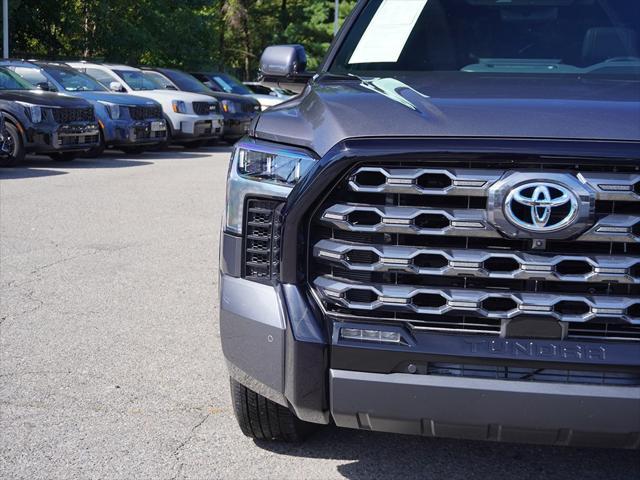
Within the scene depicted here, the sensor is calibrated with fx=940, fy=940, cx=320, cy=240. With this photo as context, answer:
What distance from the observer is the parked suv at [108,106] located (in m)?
16.5

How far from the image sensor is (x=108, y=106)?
16.9 meters

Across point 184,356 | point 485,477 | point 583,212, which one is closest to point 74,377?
point 184,356

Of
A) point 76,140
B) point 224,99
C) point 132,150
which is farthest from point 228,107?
point 76,140

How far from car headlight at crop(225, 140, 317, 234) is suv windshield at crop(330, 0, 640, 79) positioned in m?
1.13

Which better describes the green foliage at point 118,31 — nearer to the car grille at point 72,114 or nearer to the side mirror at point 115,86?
the side mirror at point 115,86

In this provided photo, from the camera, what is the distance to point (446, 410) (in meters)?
2.90

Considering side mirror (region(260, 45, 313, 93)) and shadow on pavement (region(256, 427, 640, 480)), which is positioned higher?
side mirror (region(260, 45, 313, 93))

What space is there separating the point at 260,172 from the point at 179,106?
1636cm

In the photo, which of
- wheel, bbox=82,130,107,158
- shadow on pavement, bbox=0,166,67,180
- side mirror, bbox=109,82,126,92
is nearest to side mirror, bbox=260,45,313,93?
shadow on pavement, bbox=0,166,67,180

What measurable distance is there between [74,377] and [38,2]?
A: 2757 cm

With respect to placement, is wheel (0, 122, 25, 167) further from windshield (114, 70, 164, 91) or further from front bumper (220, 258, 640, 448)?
front bumper (220, 258, 640, 448)

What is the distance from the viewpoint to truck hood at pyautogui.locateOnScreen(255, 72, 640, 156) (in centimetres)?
293

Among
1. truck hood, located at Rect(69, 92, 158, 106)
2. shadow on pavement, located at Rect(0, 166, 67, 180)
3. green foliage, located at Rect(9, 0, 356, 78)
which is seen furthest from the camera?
green foliage, located at Rect(9, 0, 356, 78)

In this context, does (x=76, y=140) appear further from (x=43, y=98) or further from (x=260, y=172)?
(x=260, y=172)
